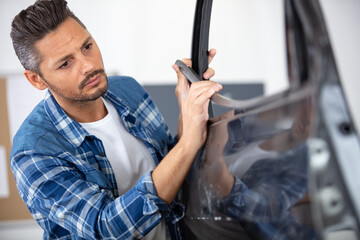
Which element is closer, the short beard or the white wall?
the short beard

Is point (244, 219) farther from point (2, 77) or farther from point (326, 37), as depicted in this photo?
point (2, 77)

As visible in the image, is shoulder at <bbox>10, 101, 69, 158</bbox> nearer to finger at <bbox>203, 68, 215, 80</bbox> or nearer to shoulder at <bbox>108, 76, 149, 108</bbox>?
shoulder at <bbox>108, 76, 149, 108</bbox>

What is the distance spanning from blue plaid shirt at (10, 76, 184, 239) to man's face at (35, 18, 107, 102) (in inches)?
3.4

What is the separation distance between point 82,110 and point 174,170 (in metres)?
0.50

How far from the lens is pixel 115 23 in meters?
3.70

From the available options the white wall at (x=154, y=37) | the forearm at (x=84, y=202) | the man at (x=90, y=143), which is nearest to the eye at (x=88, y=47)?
the man at (x=90, y=143)

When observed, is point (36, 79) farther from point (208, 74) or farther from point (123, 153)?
point (208, 74)

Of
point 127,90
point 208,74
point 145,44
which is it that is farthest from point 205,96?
point 145,44

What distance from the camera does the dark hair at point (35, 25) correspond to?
1.14 meters

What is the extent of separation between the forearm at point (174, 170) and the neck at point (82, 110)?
1.37ft

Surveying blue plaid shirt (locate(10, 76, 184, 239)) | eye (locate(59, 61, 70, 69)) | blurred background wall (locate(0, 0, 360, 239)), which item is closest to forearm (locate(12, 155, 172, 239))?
blue plaid shirt (locate(10, 76, 184, 239))

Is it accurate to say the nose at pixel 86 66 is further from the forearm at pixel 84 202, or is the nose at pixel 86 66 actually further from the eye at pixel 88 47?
the forearm at pixel 84 202

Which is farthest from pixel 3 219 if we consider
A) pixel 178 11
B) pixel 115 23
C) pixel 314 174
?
pixel 314 174

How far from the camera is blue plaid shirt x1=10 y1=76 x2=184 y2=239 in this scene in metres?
0.93
